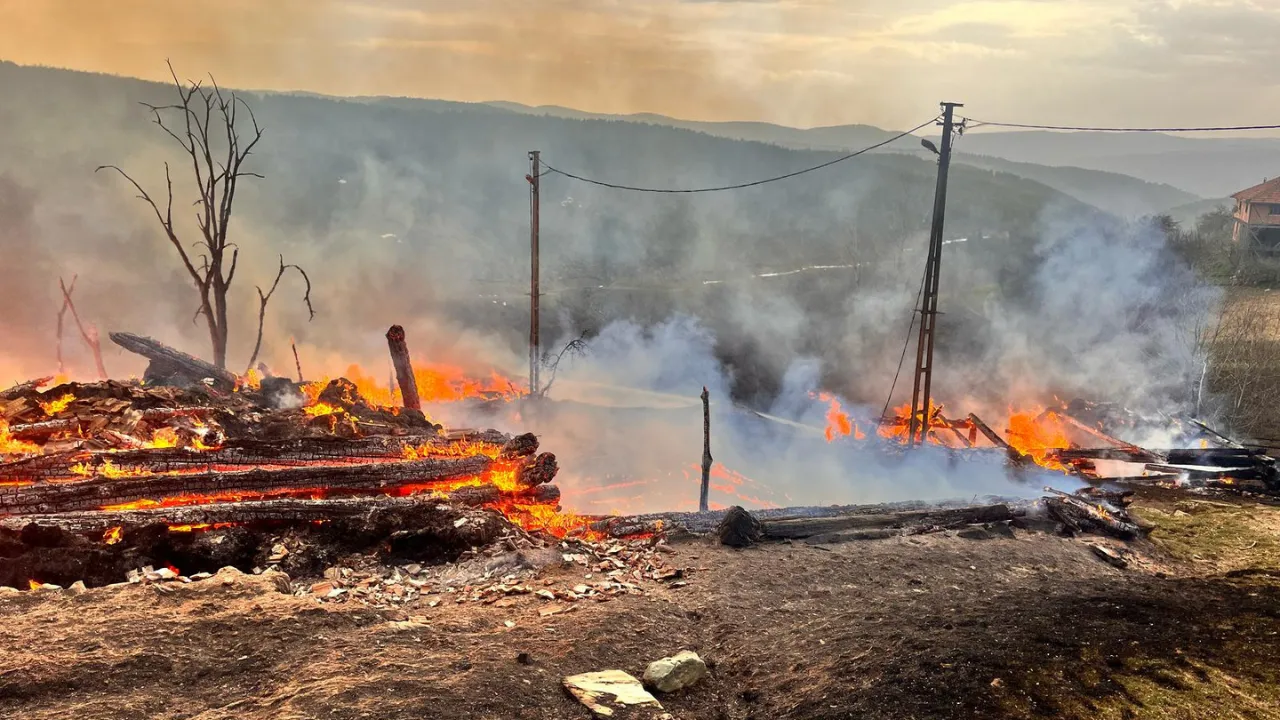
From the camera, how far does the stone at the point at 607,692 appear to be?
229 inches

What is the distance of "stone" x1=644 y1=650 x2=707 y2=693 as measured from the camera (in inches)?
248

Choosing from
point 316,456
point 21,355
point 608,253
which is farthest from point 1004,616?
point 608,253

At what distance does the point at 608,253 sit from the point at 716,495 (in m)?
34.4

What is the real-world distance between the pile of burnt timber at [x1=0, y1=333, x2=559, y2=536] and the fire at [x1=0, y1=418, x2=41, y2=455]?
0.02 metres

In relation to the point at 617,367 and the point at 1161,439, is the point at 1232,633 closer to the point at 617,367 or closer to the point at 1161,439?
the point at 1161,439

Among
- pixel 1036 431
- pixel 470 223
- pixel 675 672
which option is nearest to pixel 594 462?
pixel 675 672

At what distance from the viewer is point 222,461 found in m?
9.57

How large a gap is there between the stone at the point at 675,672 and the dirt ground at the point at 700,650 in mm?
115

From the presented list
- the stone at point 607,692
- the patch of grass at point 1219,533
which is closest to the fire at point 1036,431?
the patch of grass at point 1219,533

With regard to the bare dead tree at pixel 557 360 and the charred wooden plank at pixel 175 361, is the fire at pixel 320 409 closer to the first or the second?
the charred wooden plank at pixel 175 361

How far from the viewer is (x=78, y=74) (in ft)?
163

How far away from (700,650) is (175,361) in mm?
11912

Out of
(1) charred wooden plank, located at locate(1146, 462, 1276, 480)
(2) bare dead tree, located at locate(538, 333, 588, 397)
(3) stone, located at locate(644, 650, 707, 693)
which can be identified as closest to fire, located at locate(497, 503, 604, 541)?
(3) stone, located at locate(644, 650, 707, 693)

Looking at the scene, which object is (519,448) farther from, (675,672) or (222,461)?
(675,672)
